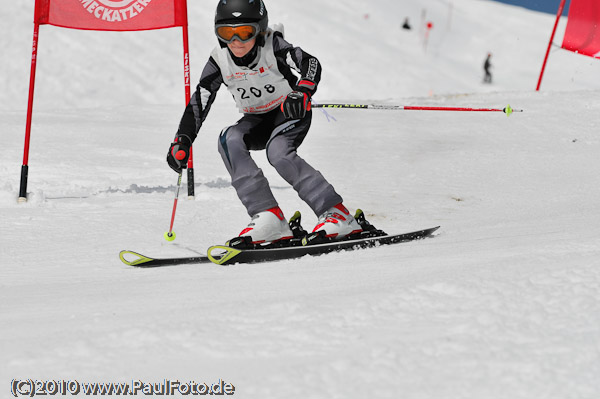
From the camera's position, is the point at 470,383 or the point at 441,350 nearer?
the point at 470,383

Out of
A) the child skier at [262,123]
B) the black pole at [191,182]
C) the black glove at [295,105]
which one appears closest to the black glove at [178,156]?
the child skier at [262,123]

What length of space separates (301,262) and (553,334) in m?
1.77

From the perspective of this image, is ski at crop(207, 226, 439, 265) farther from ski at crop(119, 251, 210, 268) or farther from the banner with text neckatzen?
the banner with text neckatzen

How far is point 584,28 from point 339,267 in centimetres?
973

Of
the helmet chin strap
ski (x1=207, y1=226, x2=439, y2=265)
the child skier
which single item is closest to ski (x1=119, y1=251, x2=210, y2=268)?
ski (x1=207, y1=226, x2=439, y2=265)

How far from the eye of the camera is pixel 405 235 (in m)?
4.11

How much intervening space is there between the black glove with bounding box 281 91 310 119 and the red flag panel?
8.76 metres

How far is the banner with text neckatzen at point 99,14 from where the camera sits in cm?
575

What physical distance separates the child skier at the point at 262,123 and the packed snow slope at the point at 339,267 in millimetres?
459

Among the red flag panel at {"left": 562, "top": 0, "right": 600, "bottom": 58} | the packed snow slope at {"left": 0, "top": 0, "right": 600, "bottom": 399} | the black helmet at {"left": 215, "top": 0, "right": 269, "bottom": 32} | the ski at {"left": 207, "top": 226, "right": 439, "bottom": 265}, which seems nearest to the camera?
the packed snow slope at {"left": 0, "top": 0, "right": 600, "bottom": 399}

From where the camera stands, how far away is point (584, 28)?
11.1 metres

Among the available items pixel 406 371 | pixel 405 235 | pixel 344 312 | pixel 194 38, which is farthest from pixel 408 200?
pixel 194 38

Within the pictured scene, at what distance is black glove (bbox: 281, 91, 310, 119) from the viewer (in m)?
3.70

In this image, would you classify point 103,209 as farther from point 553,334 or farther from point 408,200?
point 553,334
